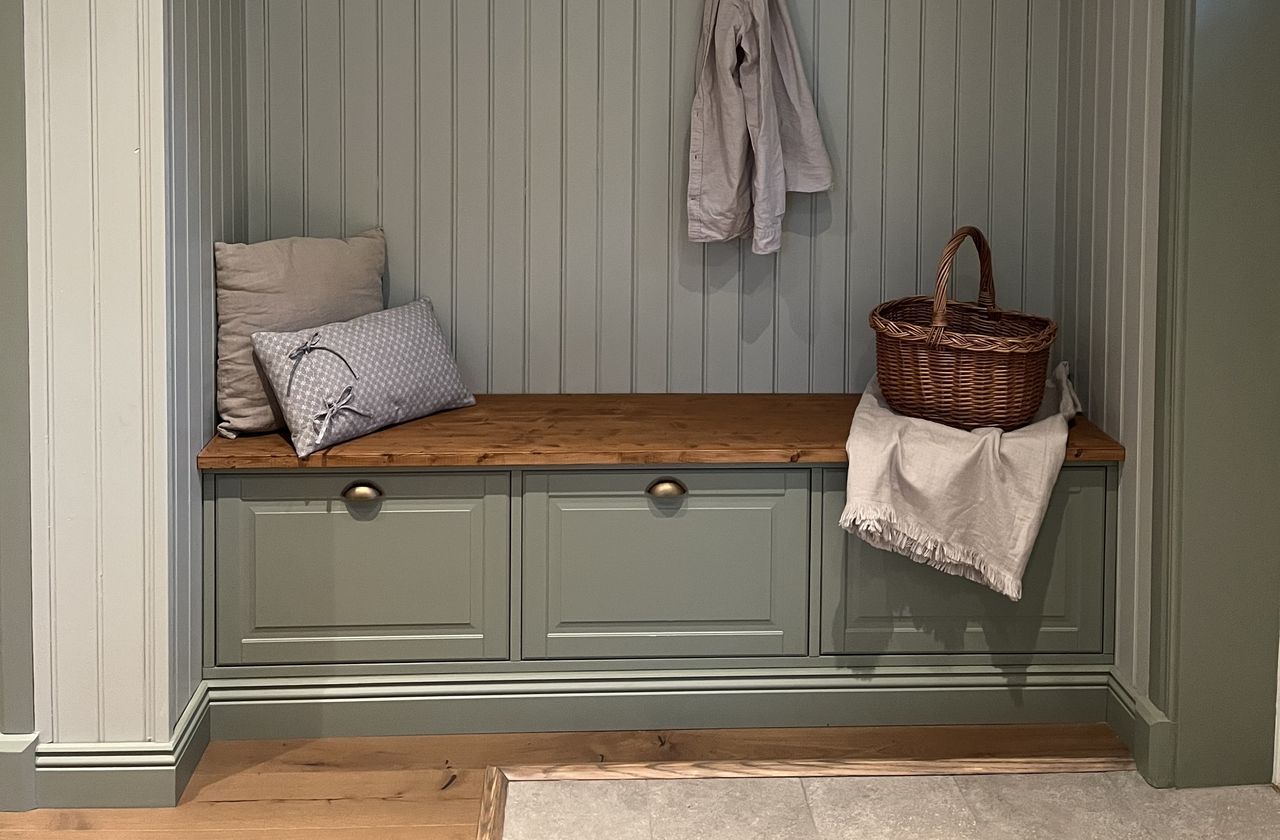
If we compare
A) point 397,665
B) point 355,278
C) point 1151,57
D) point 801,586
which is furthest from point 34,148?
point 1151,57

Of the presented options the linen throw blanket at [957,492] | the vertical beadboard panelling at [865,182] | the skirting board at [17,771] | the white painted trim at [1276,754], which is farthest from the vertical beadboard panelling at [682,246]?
the skirting board at [17,771]

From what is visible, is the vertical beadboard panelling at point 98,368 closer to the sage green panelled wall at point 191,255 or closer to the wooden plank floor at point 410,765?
the sage green panelled wall at point 191,255

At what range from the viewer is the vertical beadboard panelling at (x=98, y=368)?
96.3 inches

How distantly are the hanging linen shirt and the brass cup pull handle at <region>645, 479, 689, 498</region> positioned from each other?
2.34ft

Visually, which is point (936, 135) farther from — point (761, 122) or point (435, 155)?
point (435, 155)

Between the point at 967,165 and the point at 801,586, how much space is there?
119cm

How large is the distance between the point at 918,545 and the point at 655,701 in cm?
65

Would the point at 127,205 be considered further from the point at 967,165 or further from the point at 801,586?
the point at 967,165

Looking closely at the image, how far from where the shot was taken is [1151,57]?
107 inches

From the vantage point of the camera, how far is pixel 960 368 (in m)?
2.84

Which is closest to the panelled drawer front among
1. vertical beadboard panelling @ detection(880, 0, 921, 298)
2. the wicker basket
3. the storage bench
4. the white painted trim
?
the storage bench

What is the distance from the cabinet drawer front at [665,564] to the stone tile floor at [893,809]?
1.10 feet

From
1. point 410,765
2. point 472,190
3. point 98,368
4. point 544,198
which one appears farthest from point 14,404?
point 544,198

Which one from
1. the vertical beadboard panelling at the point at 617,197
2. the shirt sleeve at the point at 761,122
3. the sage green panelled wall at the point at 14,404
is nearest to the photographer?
the sage green panelled wall at the point at 14,404
